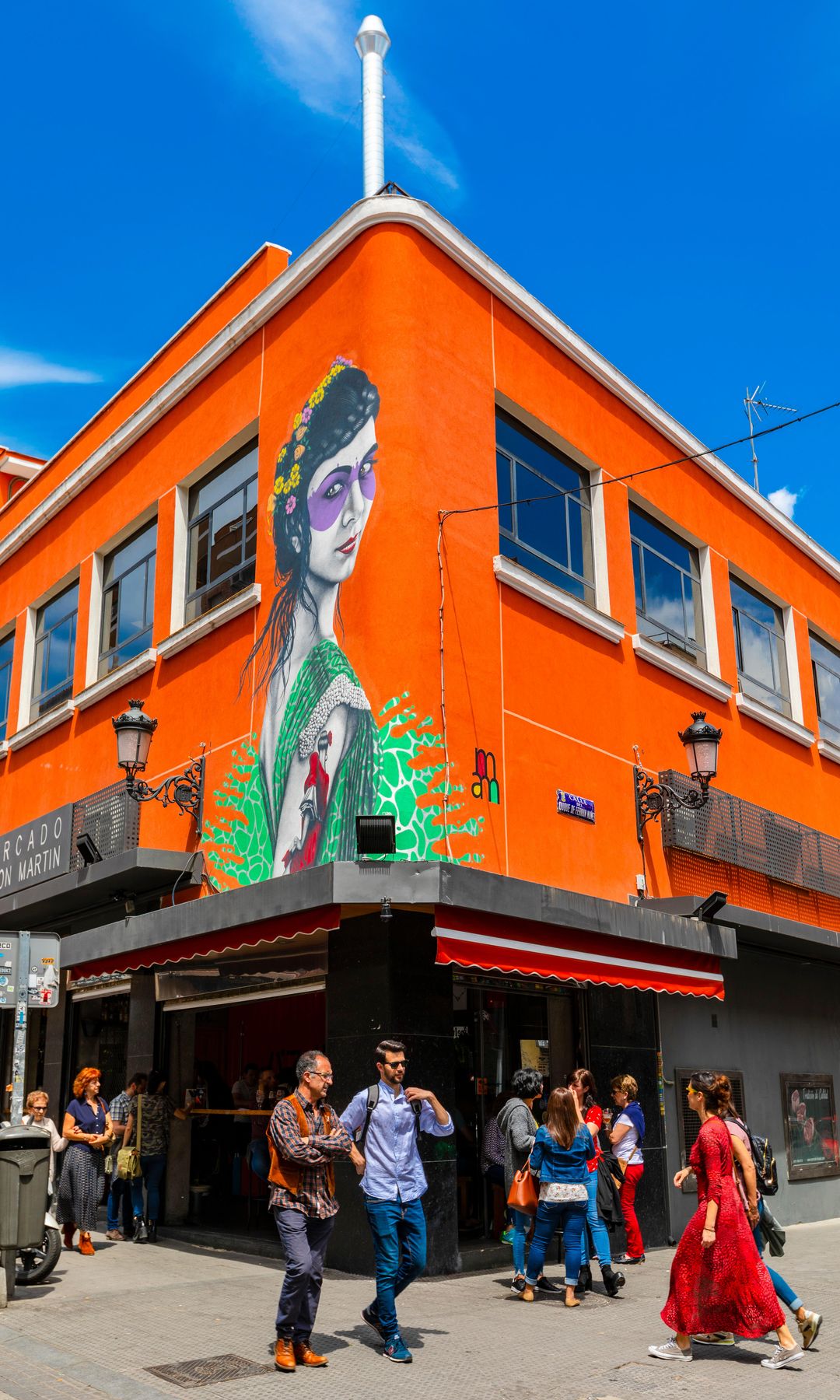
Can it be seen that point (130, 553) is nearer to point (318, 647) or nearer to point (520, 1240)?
point (318, 647)

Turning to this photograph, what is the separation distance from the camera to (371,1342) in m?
7.71

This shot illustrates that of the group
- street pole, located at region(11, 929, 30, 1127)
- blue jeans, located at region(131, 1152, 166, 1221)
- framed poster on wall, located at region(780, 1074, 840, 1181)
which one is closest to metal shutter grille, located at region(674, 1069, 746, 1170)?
framed poster on wall, located at region(780, 1074, 840, 1181)

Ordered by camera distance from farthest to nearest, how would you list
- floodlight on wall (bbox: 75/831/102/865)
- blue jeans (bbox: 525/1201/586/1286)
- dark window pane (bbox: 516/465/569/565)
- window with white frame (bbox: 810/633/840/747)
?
window with white frame (bbox: 810/633/840/747)
floodlight on wall (bbox: 75/831/102/865)
dark window pane (bbox: 516/465/569/565)
blue jeans (bbox: 525/1201/586/1286)

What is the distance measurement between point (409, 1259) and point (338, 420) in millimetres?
7737

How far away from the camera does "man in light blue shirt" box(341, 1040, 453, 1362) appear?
7.39m

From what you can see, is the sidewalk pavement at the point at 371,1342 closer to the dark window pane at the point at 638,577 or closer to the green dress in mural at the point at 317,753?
the green dress in mural at the point at 317,753

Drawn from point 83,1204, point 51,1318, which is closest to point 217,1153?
point 83,1204

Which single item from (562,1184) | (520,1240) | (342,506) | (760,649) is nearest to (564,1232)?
(562,1184)

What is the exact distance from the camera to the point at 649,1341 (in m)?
7.89

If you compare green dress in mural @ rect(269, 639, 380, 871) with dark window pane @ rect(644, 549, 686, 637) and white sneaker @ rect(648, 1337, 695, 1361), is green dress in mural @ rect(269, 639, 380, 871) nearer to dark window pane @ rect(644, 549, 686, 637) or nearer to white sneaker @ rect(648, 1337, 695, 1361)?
white sneaker @ rect(648, 1337, 695, 1361)

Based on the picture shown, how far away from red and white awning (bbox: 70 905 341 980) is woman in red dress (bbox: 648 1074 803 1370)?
3438 millimetres

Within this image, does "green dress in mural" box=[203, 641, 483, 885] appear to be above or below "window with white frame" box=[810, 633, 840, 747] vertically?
below

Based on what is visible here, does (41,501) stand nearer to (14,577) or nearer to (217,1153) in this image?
(14,577)

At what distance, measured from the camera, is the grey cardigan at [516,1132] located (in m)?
9.95
